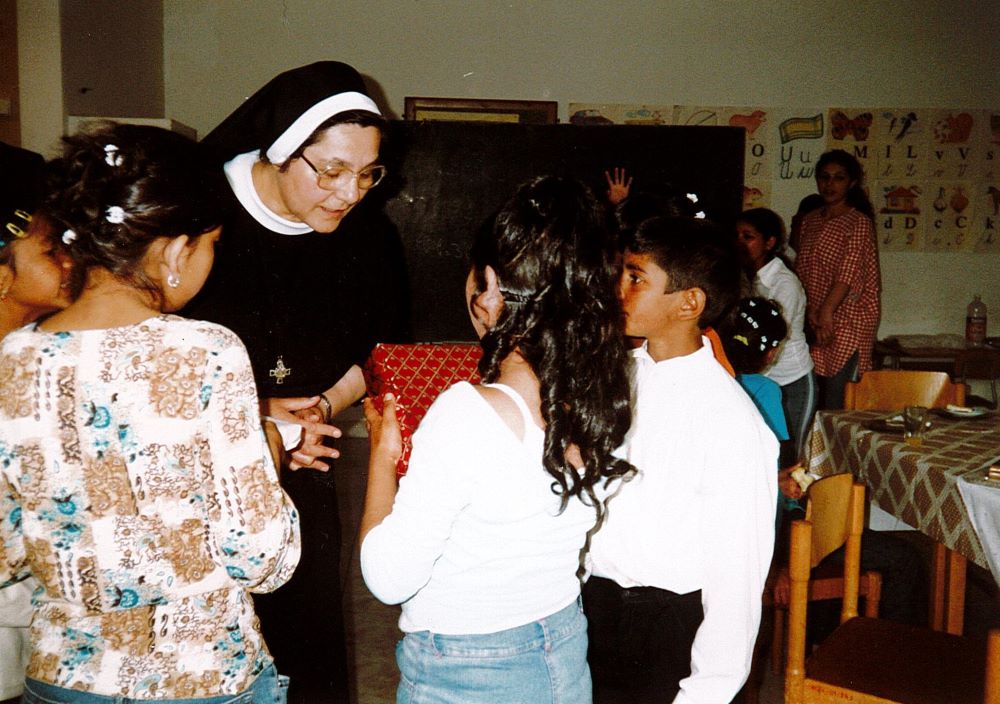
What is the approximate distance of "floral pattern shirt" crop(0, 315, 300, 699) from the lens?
0.97 meters

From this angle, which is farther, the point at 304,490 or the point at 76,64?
the point at 76,64

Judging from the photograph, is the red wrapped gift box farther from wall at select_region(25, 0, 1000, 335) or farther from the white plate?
wall at select_region(25, 0, 1000, 335)

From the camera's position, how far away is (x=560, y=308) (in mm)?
1138

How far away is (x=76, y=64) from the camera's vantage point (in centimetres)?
414

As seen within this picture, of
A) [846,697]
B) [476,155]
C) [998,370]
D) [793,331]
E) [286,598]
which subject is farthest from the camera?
[998,370]

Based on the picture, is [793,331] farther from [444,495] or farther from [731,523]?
[444,495]

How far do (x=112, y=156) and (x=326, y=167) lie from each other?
671 mm

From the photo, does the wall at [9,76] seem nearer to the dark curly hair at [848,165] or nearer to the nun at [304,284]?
the nun at [304,284]

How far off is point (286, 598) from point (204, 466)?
0.78 meters

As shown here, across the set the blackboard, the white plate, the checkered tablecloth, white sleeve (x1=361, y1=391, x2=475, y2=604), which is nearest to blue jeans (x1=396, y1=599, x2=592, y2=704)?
white sleeve (x1=361, y1=391, x2=475, y2=604)

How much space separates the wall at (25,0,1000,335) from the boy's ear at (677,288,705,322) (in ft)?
14.7

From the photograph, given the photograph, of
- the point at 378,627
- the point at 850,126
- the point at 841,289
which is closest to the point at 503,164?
the point at 841,289

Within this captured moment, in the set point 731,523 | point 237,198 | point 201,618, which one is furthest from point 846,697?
point 237,198

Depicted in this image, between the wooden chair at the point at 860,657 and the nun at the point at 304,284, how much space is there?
1.09 meters
